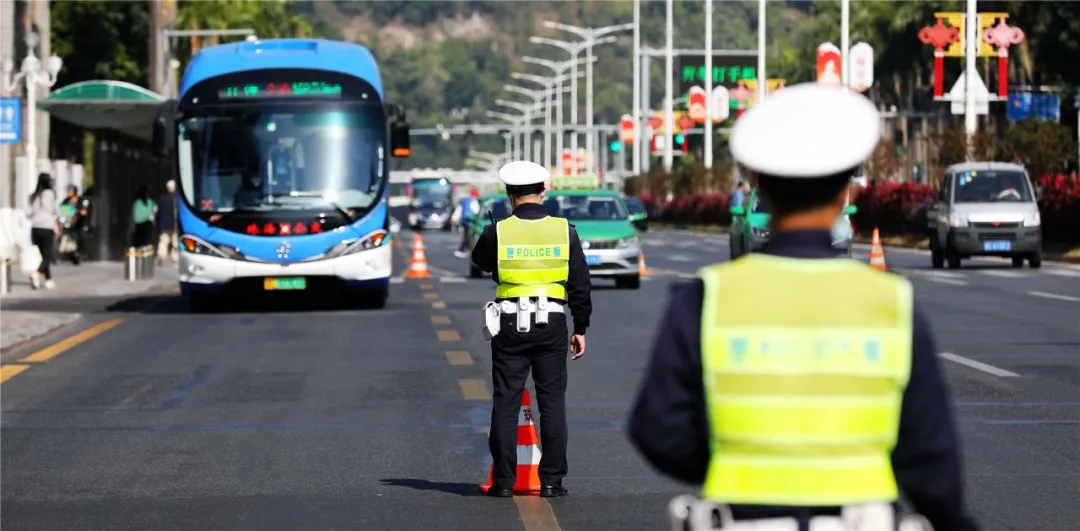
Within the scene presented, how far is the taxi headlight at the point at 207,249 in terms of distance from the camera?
25.1m

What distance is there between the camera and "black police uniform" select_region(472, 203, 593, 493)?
927cm

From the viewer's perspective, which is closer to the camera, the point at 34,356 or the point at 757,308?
the point at 757,308

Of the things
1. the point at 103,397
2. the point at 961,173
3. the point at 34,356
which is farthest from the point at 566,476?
the point at 961,173

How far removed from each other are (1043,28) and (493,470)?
242 ft

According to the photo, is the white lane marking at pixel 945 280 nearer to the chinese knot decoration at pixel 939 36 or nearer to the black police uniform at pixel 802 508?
the chinese knot decoration at pixel 939 36

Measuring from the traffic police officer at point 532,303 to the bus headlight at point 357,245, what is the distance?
617 inches

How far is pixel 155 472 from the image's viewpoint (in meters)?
10.8

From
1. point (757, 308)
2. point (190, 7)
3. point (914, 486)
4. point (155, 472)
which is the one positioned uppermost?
point (190, 7)

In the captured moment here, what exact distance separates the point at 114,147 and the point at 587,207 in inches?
594

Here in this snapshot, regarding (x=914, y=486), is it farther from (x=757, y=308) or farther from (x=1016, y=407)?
(x=1016, y=407)

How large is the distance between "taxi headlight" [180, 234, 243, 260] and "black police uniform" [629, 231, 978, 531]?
851 inches

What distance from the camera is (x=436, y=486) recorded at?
1023 centimetres

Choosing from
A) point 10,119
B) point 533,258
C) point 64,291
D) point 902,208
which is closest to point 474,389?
point 533,258

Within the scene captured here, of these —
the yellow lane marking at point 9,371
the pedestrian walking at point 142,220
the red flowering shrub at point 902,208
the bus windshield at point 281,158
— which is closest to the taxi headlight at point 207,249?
the bus windshield at point 281,158
